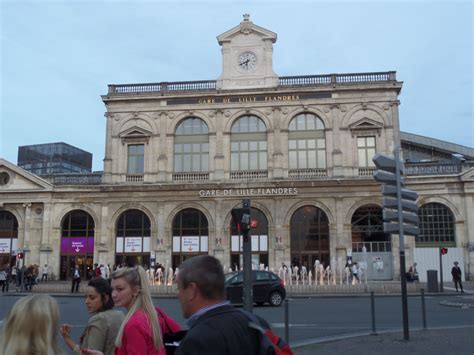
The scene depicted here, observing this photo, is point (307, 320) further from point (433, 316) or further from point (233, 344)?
point (233, 344)

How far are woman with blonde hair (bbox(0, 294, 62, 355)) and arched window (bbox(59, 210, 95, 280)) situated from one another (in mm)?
38582

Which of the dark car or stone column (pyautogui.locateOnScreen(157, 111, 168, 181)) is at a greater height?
stone column (pyautogui.locateOnScreen(157, 111, 168, 181))

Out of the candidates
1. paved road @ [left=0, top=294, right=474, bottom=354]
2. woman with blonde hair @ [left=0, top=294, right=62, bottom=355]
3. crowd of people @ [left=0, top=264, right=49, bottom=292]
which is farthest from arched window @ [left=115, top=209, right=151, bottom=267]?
woman with blonde hair @ [left=0, top=294, right=62, bottom=355]

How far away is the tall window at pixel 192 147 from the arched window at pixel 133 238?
4897 millimetres

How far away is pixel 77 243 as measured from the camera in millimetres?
40688

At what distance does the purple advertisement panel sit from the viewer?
1596 inches

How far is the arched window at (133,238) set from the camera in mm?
39719

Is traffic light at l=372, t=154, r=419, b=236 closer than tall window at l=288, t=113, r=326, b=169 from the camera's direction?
Yes

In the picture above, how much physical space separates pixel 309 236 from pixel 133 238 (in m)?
13.6

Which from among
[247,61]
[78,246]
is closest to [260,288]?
[78,246]

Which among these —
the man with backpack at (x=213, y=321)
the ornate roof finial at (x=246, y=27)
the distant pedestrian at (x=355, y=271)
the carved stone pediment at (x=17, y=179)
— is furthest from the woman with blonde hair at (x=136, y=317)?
the carved stone pediment at (x=17, y=179)

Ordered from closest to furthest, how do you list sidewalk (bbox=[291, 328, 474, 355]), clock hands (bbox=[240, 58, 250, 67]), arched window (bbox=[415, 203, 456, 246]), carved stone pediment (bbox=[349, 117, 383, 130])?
1. sidewalk (bbox=[291, 328, 474, 355])
2. arched window (bbox=[415, 203, 456, 246])
3. carved stone pediment (bbox=[349, 117, 383, 130])
4. clock hands (bbox=[240, 58, 250, 67])

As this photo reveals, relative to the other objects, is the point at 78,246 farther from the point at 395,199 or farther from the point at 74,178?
the point at 395,199

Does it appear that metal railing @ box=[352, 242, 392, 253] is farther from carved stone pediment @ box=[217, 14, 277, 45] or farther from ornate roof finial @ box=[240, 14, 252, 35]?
ornate roof finial @ box=[240, 14, 252, 35]
